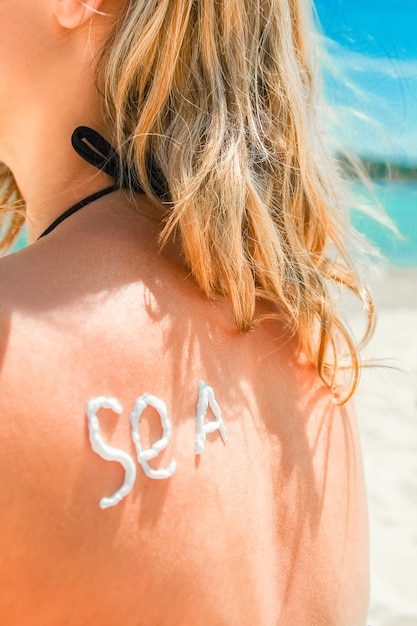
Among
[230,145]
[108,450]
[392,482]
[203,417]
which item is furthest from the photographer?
[392,482]

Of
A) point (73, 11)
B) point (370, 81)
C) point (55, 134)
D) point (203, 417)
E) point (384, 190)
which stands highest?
point (73, 11)

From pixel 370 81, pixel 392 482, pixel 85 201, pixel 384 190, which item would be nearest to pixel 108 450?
pixel 85 201

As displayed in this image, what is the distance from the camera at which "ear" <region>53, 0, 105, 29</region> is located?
4.25 ft

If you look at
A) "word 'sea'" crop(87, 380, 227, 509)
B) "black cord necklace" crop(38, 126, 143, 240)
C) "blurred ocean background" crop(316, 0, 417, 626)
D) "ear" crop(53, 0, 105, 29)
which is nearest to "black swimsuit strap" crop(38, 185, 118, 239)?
"black cord necklace" crop(38, 126, 143, 240)

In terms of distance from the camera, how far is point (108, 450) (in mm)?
969

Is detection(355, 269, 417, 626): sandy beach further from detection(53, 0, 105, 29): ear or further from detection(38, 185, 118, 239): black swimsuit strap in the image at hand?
detection(53, 0, 105, 29): ear

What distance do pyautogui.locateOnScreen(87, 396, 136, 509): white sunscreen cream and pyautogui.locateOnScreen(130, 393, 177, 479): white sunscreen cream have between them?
0.02m

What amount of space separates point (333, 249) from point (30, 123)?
612 millimetres

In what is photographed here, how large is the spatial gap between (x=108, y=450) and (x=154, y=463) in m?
0.07

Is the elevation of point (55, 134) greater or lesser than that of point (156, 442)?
greater

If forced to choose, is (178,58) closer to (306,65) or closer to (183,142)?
(183,142)

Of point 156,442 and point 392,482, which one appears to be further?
point 392,482

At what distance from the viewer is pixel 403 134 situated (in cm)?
203

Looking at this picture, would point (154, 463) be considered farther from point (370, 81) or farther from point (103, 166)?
point (370, 81)
